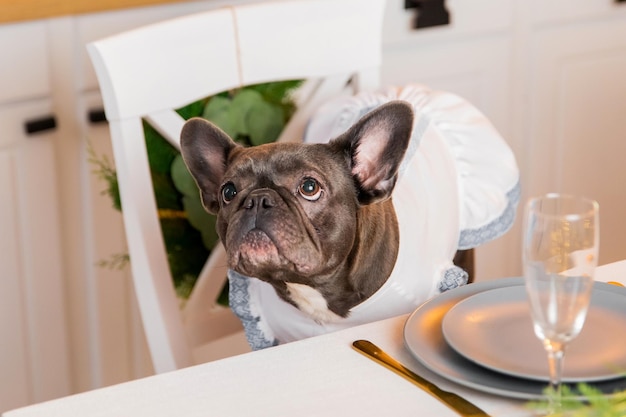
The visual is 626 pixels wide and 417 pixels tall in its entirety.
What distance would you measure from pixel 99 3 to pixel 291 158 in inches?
29.6

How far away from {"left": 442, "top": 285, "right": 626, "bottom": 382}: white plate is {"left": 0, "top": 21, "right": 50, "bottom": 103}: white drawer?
3.40 ft

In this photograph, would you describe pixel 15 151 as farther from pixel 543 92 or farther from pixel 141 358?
pixel 543 92

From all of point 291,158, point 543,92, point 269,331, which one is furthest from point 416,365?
point 543,92

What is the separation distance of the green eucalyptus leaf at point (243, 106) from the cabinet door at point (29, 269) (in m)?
0.42

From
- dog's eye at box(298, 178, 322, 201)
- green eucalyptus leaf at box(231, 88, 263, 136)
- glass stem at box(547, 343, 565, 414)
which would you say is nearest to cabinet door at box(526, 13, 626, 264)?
green eucalyptus leaf at box(231, 88, 263, 136)

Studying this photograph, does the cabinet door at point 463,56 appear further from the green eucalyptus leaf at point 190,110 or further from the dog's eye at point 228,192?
the dog's eye at point 228,192

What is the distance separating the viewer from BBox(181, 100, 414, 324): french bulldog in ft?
4.02

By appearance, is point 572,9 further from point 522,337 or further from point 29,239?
point 522,337

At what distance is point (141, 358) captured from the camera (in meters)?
2.14

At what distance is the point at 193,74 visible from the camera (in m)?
1.54

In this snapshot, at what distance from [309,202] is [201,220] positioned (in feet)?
1.52

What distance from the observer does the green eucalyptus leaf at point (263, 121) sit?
67.1 inches

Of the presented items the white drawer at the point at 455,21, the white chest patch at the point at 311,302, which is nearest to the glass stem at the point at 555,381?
the white chest patch at the point at 311,302

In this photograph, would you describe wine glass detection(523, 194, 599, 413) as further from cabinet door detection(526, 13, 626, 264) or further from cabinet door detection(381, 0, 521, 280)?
cabinet door detection(526, 13, 626, 264)
